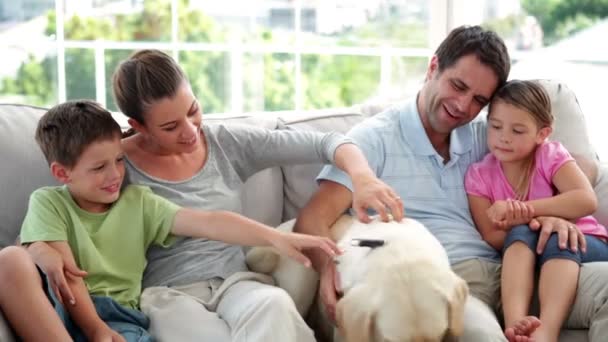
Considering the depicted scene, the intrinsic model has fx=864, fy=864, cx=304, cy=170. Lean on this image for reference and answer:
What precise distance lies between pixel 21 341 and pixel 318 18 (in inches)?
162

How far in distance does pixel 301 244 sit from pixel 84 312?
49 cm

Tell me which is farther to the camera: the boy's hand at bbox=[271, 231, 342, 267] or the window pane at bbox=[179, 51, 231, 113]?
the window pane at bbox=[179, 51, 231, 113]

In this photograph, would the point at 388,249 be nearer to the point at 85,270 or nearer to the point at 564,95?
the point at 85,270

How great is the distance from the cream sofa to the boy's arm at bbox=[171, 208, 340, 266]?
0.35 m

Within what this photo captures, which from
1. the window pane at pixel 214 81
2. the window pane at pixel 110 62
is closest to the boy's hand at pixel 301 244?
the window pane at pixel 110 62

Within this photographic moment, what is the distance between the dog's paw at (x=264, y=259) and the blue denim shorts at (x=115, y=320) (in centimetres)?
33

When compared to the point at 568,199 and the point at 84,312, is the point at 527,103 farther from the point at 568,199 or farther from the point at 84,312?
the point at 84,312

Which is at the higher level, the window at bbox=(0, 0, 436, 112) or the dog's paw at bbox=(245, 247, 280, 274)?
the window at bbox=(0, 0, 436, 112)

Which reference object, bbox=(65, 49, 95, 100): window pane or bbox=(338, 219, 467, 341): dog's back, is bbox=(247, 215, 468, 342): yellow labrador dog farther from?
bbox=(65, 49, 95, 100): window pane

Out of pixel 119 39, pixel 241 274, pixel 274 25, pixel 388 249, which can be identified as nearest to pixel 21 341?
pixel 241 274

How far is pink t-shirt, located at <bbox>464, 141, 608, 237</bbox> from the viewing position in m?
2.31

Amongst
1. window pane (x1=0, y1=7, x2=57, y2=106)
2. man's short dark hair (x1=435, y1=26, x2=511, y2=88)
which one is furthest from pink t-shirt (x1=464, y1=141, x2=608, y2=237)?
window pane (x1=0, y1=7, x2=57, y2=106)

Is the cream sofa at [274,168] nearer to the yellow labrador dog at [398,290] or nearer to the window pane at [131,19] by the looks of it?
the yellow labrador dog at [398,290]

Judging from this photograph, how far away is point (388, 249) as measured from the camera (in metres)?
1.80
